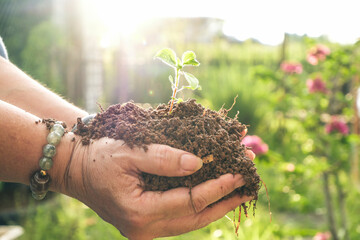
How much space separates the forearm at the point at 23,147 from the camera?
0.93 metres

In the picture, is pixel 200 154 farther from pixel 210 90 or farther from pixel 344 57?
pixel 210 90

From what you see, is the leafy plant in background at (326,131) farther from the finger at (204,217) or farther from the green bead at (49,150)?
the green bead at (49,150)

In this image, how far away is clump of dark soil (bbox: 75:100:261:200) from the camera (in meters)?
0.95

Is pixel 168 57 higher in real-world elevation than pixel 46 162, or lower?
higher

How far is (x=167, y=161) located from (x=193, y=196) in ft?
0.42

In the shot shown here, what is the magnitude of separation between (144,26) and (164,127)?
8.09 m

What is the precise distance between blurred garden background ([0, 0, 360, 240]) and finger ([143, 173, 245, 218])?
0.38m

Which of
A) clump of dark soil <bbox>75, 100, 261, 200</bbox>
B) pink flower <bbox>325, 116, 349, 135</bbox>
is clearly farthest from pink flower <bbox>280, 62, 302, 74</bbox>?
clump of dark soil <bbox>75, 100, 261, 200</bbox>

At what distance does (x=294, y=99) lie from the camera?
128 inches

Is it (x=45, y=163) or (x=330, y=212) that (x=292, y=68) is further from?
(x=45, y=163)

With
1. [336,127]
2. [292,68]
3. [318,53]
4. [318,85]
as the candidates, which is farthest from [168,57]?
[292,68]

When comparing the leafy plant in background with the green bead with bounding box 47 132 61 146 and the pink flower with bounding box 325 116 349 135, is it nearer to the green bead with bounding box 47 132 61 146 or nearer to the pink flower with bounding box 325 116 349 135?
the pink flower with bounding box 325 116 349 135

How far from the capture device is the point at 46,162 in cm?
94

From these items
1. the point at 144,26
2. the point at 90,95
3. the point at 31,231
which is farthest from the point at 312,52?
the point at 144,26
